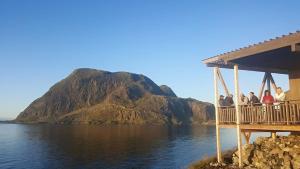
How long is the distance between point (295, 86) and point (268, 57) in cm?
499

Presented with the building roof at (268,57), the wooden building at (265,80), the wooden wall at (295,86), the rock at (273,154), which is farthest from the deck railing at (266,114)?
the wooden wall at (295,86)

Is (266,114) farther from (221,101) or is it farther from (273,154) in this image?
(221,101)

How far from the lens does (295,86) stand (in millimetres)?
24359

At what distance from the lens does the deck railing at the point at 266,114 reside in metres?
18.0

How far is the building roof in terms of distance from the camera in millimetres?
17188

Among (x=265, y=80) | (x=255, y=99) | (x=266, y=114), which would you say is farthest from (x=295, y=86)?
(x=266, y=114)

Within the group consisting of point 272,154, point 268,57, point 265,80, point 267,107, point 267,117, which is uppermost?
point 268,57

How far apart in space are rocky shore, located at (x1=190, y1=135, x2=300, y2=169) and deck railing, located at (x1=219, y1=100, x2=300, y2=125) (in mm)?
2016

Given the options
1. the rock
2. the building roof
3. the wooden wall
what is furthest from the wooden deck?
the wooden wall

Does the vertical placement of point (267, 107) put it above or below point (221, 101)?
below

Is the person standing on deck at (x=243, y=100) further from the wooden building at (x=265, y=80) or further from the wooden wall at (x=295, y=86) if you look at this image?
the wooden wall at (x=295, y=86)

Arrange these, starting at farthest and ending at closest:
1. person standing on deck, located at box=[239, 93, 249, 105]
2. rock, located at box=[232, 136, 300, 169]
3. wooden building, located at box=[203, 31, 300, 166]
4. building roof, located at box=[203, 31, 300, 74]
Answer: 1. person standing on deck, located at box=[239, 93, 249, 105]
2. rock, located at box=[232, 136, 300, 169]
3. wooden building, located at box=[203, 31, 300, 166]
4. building roof, located at box=[203, 31, 300, 74]

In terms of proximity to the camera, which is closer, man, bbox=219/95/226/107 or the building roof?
the building roof

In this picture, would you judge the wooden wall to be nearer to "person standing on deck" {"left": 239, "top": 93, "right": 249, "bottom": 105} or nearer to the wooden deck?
"person standing on deck" {"left": 239, "top": 93, "right": 249, "bottom": 105}
